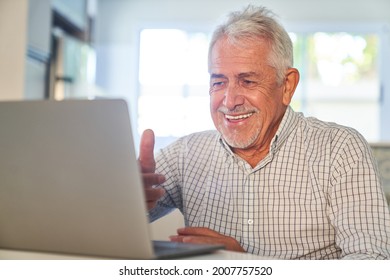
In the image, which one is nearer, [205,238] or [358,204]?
[205,238]

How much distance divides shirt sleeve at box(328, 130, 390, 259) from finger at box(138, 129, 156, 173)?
298 millimetres

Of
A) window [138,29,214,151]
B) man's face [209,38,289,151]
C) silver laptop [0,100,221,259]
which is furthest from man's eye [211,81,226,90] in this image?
window [138,29,214,151]

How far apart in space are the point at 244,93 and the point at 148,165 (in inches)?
11.6

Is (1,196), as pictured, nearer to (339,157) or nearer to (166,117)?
(339,157)

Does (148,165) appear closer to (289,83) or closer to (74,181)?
(74,181)

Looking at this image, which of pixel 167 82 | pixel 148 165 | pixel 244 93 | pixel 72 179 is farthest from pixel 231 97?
pixel 167 82

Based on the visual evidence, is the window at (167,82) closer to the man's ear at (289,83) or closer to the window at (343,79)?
the window at (343,79)

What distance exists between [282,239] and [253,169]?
0.14 m

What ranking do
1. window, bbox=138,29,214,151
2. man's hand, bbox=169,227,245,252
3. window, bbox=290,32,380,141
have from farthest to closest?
window, bbox=138,29,214,151, window, bbox=290,32,380,141, man's hand, bbox=169,227,245,252

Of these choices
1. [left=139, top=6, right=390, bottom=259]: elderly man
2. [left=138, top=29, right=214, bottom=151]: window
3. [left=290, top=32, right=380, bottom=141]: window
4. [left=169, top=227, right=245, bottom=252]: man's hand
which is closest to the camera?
[left=169, top=227, right=245, bottom=252]: man's hand

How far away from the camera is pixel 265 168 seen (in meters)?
1.09

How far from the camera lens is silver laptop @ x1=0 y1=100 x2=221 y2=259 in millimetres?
586

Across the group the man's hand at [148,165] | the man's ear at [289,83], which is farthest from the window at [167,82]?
the man's hand at [148,165]

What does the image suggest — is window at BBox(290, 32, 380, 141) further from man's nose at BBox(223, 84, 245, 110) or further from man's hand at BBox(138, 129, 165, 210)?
man's hand at BBox(138, 129, 165, 210)
